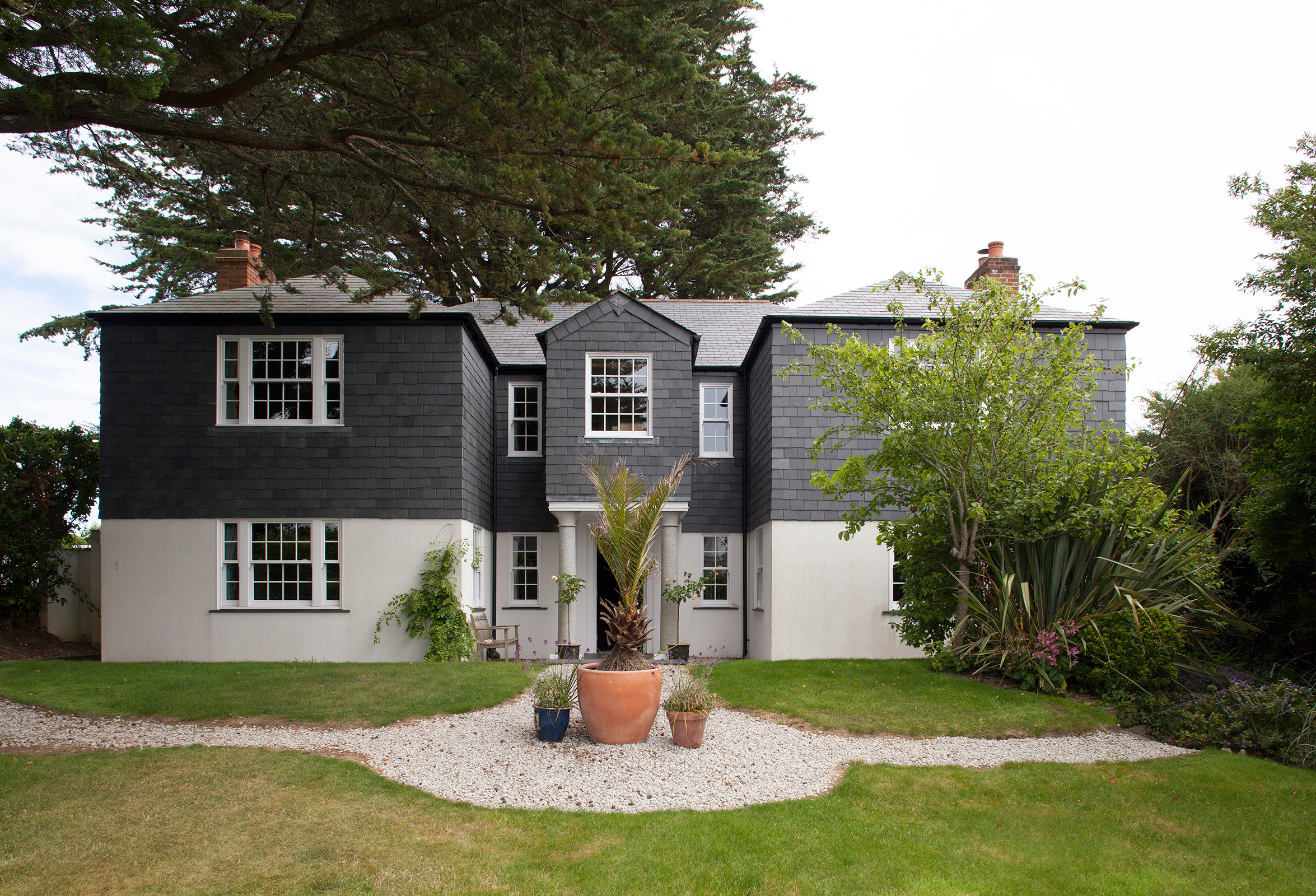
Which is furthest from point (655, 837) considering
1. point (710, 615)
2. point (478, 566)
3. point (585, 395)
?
point (710, 615)

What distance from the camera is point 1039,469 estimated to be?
10.5 meters

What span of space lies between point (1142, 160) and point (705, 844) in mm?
10502

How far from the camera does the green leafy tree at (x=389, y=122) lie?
663cm

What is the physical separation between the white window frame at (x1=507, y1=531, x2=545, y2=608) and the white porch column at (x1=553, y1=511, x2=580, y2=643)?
1.37m

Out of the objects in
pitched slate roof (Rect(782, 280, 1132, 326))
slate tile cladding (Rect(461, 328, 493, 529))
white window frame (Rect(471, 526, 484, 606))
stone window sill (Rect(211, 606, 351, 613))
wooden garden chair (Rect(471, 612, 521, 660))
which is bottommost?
wooden garden chair (Rect(471, 612, 521, 660))

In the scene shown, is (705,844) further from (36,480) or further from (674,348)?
(36,480)

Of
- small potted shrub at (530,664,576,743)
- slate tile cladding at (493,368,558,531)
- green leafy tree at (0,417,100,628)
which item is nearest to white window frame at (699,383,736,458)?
slate tile cladding at (493,368,558,531)

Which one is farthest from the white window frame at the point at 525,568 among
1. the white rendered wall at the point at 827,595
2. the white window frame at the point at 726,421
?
the white rendered wall at the point at 827,595

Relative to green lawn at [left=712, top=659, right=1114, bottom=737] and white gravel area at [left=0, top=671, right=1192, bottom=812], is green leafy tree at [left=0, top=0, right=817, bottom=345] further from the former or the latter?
green lawn at [left=712, top=659, right=1114, bottom=737]

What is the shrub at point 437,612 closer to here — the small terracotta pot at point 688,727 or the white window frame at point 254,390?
the white window frame at point 254,390

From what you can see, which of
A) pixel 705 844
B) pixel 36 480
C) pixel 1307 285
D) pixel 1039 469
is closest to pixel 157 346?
pixel 36 480

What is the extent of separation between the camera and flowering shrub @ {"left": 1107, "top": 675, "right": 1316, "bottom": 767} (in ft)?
24.9

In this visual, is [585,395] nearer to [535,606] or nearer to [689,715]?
[535,606]

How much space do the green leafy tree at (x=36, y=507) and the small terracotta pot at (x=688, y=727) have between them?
12.3 metres
